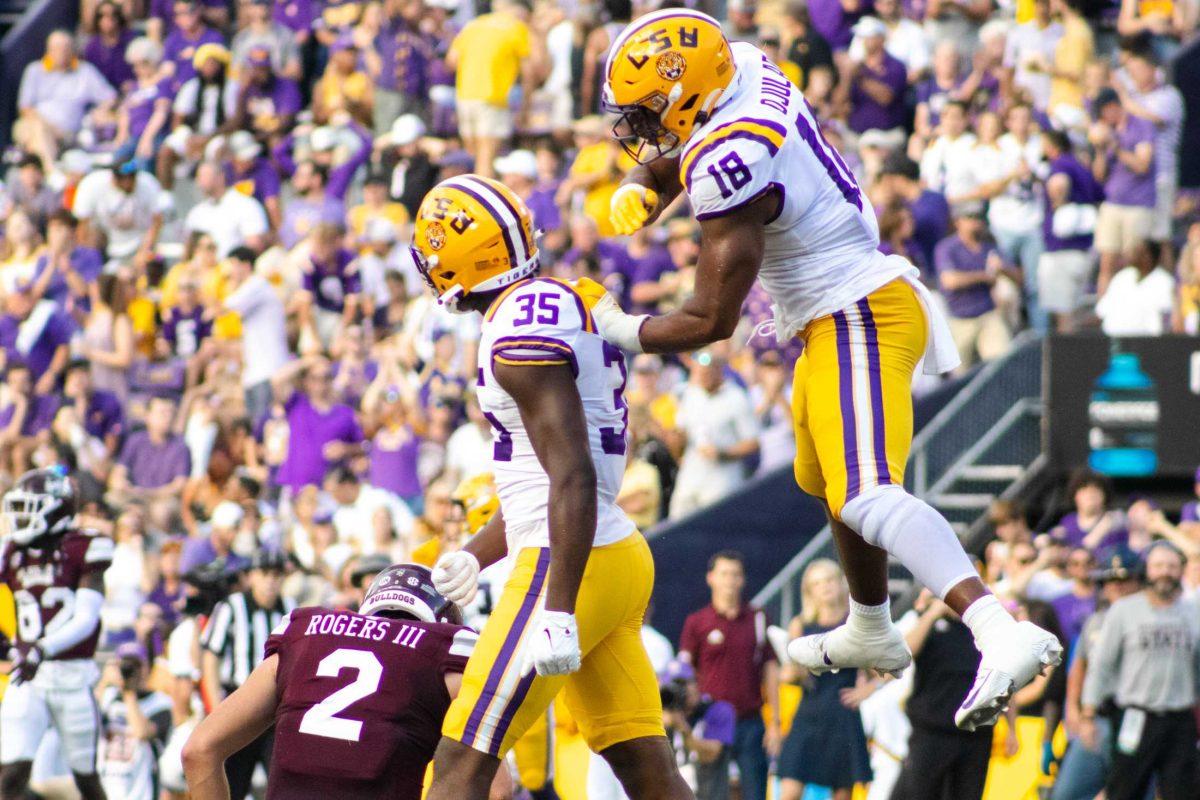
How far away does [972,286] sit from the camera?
14453 millimetres

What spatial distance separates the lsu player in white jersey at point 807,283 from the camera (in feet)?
21.3

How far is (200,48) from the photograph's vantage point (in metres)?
19.7

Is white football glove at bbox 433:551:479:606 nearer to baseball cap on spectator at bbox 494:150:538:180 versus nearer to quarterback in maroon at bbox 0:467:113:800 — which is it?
quarterback in maroon at bbox 0:467:113:800

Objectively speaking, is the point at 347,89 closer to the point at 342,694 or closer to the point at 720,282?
the point at 720,282

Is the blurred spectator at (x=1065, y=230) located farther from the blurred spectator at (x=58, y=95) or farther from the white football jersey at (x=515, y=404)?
the blurred spectator at (x=58, y=95)

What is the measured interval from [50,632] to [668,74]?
18.1 ft

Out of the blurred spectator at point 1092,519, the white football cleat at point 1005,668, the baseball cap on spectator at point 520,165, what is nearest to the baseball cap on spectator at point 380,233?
the baseball cap on spectator at point 520,165

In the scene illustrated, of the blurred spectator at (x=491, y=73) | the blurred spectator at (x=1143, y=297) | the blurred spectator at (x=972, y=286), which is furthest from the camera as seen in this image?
the blurred spectator at (x=491, y=73)

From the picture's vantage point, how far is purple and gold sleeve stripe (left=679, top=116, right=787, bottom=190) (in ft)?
21.5

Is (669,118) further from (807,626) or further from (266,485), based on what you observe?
(266,485)

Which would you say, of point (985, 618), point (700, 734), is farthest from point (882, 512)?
point (700, 734)

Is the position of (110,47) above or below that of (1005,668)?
below

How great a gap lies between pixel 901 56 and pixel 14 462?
24.3 ft

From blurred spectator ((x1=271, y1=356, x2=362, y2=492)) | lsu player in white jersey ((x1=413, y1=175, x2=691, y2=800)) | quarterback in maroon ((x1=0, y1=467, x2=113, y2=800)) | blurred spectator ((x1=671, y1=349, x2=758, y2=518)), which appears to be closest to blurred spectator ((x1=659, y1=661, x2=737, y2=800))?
blurred spectator ((x1=671, y1=349, x2=758, y2=518))
